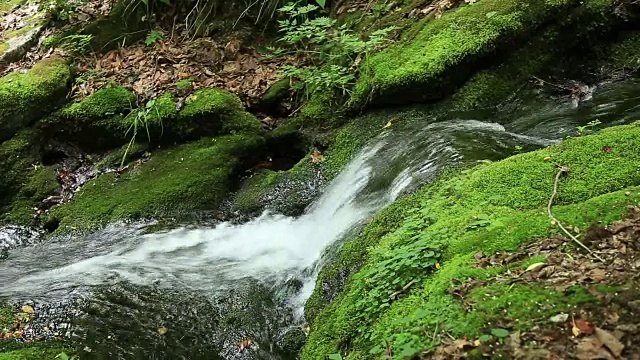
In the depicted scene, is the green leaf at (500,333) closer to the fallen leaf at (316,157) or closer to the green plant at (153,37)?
the fallen leaf at (316,157)

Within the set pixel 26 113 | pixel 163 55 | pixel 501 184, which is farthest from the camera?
pixel 163 55

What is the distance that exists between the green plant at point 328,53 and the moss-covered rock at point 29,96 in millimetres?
3083

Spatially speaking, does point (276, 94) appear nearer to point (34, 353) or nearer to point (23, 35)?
point (34, 353)

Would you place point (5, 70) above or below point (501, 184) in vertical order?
above

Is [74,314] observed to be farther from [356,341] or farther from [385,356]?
[385,356]

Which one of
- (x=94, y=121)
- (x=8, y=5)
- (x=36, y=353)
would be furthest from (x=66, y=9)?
(x=36, y=353)

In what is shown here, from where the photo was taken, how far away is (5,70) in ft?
26.6

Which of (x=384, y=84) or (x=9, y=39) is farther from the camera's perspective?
(x=9, y=39)

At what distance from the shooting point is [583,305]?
2.16 m

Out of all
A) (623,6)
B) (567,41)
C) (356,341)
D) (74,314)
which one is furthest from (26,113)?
(623,6)

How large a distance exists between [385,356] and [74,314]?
10.1 feet

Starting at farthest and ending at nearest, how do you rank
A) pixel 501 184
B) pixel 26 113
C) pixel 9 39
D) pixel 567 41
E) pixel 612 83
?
pixel 9 39 < pixel 26 113 < pixel 567 41 < pixel 612 83 < pixel 501 184

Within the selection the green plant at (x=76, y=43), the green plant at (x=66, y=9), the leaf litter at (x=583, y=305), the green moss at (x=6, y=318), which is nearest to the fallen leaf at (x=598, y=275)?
the leaf litter at (x=583, y=305)

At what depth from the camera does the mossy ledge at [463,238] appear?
2369mm
